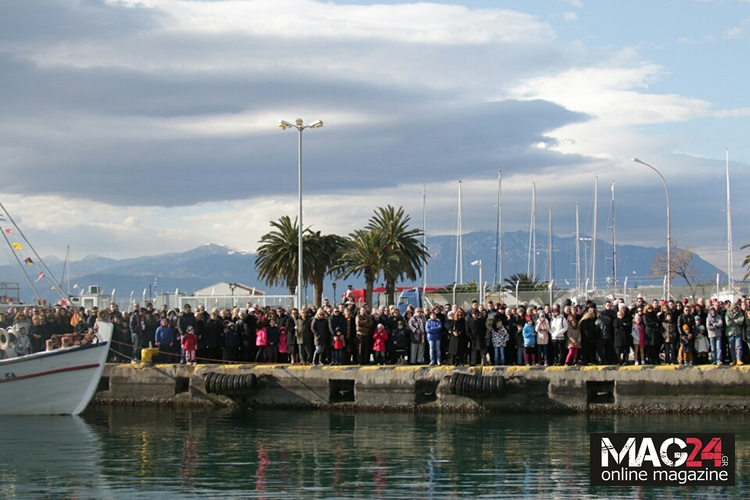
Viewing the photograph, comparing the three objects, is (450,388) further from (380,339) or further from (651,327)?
(651,327)

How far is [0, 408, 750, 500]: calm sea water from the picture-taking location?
54.6 feet

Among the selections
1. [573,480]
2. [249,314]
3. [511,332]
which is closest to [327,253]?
[249,314]

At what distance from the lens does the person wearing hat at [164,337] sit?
95.2 feet

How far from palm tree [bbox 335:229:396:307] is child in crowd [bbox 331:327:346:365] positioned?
21.7 m

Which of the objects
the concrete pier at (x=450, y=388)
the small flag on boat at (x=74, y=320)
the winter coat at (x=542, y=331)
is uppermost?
the small flag on boat at (x=74, y=320)

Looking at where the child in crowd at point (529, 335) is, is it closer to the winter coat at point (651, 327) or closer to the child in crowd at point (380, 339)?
the winter coat at point (651, 327)

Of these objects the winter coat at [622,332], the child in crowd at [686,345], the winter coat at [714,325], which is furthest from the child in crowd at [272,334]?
the winter coat at [714,325]

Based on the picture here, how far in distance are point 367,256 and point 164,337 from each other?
846 inches

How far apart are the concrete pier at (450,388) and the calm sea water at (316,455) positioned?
465mm

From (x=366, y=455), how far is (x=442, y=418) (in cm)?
571

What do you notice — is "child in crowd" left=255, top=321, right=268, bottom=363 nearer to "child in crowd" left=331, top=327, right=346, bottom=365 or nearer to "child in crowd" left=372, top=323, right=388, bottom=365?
"child in crowd" left=331, top=327, right=346, bottom=365

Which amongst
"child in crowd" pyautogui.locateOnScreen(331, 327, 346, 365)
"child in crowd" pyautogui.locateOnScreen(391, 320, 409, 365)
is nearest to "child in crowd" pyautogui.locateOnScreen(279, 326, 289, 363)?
"child in crowd" pyautogui.locateOnScreen(331, 327, 346, 365)

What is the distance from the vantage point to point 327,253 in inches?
1983

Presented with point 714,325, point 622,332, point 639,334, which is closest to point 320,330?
point 622,332
